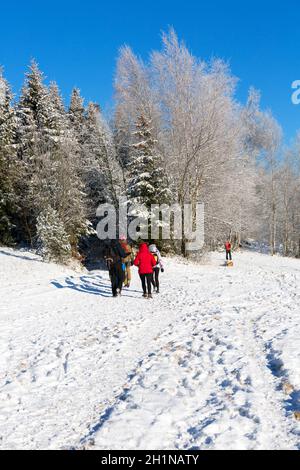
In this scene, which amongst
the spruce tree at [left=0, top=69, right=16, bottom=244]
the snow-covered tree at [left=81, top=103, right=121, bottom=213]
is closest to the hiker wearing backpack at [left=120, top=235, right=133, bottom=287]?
the spruce tree at [left=0, top=69, right=16, bottom=244]

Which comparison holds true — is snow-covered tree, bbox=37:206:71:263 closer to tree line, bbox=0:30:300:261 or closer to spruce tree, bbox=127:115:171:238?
tree line, bbox=0:30:300:261

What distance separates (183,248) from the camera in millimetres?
25734

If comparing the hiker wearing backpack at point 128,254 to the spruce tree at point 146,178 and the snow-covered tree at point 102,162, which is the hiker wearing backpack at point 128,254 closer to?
the spruce tree at point 146,178

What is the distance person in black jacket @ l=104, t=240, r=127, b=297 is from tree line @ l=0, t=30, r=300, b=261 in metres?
9.47

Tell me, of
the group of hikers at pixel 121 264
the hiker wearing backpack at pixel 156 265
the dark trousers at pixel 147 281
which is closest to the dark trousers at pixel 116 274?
the group of hikers at pixel 121 264

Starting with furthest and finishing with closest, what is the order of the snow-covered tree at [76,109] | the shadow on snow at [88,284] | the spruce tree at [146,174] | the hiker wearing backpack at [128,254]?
the snow-covered tree at [76,109] → the spruce tree at [146,174] → the shadow on snow at [88,284] → the hiker wearing backpack at [128,254]

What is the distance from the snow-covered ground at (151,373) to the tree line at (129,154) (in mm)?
12324

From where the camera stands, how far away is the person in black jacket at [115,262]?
A: 12.2 meters

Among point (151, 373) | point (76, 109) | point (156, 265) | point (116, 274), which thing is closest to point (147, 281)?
point (156, 265)

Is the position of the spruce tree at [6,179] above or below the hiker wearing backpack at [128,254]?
above

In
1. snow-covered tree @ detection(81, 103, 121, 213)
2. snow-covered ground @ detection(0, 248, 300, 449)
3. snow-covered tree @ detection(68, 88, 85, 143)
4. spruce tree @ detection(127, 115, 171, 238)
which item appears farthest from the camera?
snow-covered tree @ detection(68, 88, 85, 143)

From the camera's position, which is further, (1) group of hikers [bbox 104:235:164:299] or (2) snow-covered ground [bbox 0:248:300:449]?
(1) group of hikers [bbox 104:235:164:299]

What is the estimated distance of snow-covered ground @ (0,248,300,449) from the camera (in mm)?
4090
